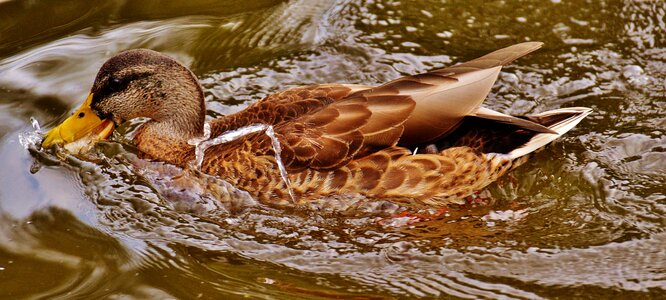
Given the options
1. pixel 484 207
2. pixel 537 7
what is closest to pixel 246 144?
pixel 484 207

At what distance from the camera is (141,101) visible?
638 cm

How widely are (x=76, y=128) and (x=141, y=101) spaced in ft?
1.60

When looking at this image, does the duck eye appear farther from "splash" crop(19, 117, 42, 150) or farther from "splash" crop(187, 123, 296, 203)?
"splash" crop(19, 117, 42, 150)

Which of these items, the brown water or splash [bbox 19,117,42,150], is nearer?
the brown water

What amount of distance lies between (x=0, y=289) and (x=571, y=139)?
4026 millimetres

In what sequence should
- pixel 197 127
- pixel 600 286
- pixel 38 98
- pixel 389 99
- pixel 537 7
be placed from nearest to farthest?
pixel 600 286, pixel 389 99, pixel 197 127, pixel 38 98, pixel 537 7

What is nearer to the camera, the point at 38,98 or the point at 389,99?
the point at 389,99

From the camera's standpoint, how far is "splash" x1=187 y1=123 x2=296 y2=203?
5.92 m

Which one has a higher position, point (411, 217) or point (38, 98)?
point (38, 98)

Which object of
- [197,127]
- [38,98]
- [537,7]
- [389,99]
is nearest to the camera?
[389,99]

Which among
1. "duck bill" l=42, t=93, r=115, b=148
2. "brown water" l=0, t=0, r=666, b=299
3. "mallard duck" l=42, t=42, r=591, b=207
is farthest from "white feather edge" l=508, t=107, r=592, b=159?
"duck bill" l=42, t=93, r=115, b=148

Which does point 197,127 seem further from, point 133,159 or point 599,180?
point 599,180

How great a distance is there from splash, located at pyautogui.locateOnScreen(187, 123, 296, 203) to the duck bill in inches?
27.0

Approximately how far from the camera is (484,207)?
6.14 m
